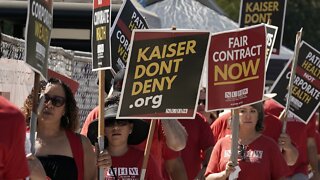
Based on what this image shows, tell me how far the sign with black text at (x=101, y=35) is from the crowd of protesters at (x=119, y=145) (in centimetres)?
37

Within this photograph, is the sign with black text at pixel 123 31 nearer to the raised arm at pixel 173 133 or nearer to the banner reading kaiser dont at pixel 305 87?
the raised arm at pixel 173 133

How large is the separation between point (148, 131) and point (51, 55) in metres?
2.82

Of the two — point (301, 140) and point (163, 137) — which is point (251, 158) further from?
point (301, 140)

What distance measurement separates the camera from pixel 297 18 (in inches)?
1981

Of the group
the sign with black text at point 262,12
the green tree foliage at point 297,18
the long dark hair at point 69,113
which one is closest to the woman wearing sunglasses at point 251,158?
the long dark hair at point 69,113

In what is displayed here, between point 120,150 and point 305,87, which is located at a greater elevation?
point 120,150

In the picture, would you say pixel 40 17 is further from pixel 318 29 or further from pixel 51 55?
pixel 318 29

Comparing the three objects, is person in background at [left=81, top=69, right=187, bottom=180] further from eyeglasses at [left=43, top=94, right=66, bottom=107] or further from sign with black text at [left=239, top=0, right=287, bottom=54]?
sign with black text at [left=239, top=0, right=287, bottom=54]

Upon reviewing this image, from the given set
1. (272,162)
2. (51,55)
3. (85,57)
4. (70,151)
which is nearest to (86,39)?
(85,57)

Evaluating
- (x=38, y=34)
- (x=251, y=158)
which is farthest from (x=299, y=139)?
(x=38, y=34)

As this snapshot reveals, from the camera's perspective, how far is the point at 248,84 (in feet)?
28.1

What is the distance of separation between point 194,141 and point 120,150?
9.23 ft

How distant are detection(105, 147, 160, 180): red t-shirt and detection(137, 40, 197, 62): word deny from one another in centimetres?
64

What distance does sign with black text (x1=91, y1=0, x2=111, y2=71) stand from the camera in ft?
23.5
